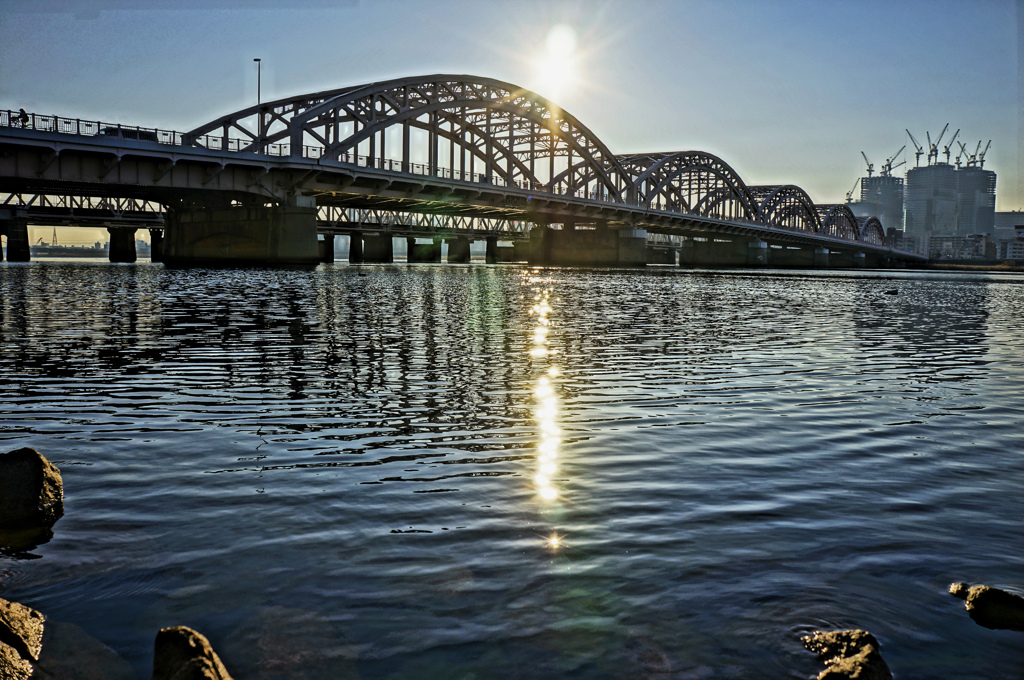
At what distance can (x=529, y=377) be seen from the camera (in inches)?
568

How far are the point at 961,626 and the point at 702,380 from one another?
385 inches

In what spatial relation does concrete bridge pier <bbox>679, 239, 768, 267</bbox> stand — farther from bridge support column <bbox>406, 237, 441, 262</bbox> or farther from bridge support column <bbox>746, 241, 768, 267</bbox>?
bridge support column <bbox>406, 237, 441, 262</bbox>

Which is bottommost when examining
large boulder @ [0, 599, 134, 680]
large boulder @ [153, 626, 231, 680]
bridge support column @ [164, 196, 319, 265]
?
large boulder @ [0, 599, 134, 680]

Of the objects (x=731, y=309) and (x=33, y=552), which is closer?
(x=33, y=552)

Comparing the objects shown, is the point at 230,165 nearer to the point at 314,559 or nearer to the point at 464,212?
the point at 464,212

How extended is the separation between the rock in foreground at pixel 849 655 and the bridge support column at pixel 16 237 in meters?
134

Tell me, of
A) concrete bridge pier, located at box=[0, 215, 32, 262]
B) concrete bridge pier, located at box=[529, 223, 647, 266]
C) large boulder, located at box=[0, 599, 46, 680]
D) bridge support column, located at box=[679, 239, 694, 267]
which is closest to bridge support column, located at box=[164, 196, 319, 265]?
concrete bridge pier, located at box=[0, 215, 32, 262]

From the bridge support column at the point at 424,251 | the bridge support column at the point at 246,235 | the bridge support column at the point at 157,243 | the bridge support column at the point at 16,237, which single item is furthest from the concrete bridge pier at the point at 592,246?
the bridge support column at the point at 16,237

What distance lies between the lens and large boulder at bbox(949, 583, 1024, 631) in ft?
15.9

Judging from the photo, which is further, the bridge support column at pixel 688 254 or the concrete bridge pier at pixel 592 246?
the bridge support column at pixel 688 254

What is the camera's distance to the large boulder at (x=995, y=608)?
4.85 metres

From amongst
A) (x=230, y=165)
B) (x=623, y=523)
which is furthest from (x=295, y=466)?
(x=230, y=165)

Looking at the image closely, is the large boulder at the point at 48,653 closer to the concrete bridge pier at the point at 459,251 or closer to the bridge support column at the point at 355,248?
the bridge support column at the point at 355,248

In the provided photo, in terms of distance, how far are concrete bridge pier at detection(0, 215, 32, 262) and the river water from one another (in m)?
119
